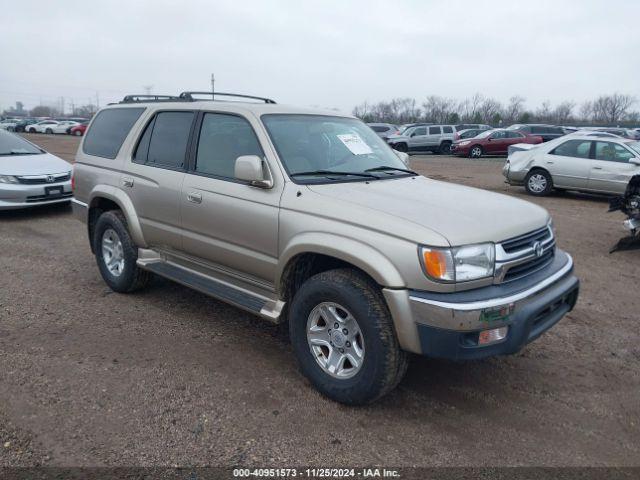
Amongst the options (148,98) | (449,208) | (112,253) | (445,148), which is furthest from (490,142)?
(449,208)

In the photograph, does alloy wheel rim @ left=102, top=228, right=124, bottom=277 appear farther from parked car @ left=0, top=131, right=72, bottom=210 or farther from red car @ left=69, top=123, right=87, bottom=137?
red car @ left=69, top=123, right=87, bottom=137

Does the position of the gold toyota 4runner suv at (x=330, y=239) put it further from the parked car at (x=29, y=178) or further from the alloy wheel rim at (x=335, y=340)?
the parked car at (x=29, y=178)

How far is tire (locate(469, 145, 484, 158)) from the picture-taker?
2447 centimetres

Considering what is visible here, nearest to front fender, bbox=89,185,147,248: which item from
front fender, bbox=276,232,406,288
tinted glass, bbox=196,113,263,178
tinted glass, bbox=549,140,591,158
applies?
tinted glass, bbox=196,113,263,178

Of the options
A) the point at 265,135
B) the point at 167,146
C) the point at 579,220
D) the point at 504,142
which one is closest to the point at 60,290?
the point at 167,146

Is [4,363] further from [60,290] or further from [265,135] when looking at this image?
[265,135]

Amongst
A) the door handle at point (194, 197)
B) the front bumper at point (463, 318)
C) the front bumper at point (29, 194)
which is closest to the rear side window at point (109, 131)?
the door handle at point (194, 197)

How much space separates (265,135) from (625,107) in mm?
85371

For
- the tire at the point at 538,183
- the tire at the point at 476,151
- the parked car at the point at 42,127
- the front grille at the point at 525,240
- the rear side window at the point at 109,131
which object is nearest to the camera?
the front grille at the point at 525,240

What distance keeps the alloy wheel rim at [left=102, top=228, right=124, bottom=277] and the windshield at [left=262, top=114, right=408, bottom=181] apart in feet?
7.29

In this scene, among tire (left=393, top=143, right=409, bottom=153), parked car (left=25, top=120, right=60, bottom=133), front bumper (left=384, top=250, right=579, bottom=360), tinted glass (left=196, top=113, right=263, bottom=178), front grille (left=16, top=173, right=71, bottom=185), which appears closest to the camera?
front bumper (left=384, top=250, right=579, bottom=360)

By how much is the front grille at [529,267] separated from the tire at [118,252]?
3439 mm

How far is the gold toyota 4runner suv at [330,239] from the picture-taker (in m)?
2.95

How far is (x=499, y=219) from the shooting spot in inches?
129
